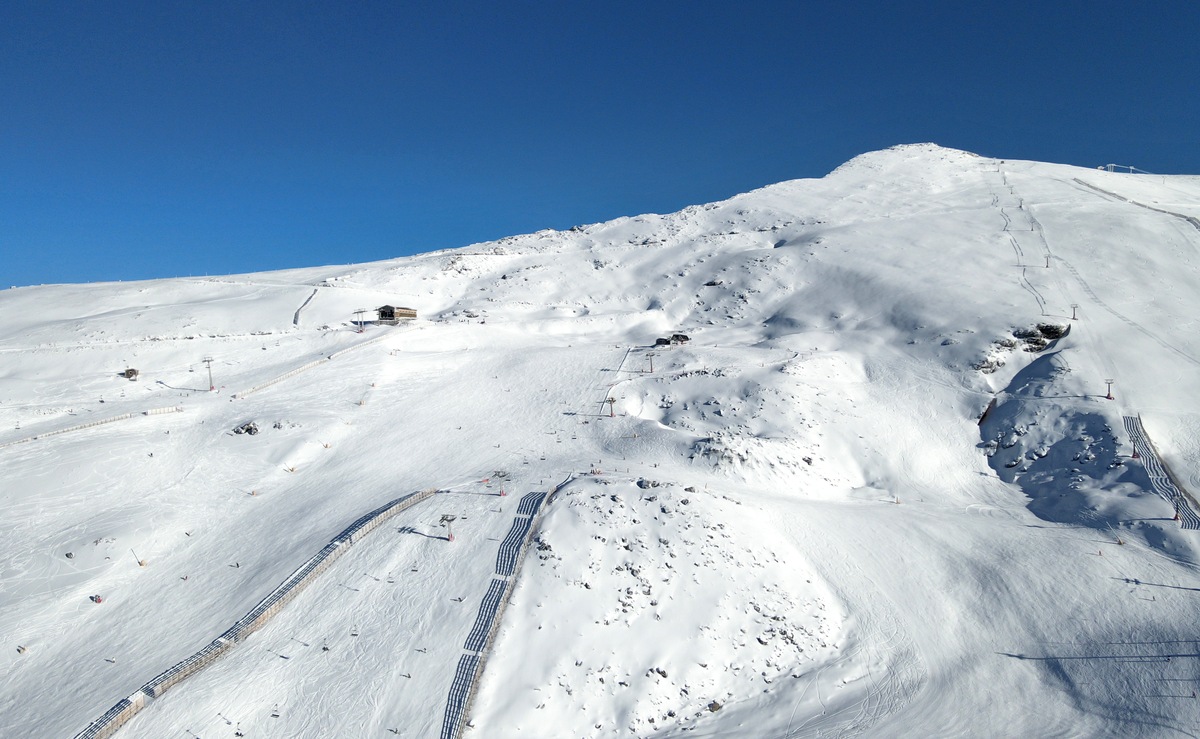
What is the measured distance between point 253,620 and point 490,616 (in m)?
8.28

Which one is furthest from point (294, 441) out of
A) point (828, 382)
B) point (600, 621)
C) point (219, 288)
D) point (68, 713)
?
point (219, 288)

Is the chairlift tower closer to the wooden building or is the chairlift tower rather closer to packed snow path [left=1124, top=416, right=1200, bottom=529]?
packed snow path [left=1124, top=416, right=1200, bottom=529]

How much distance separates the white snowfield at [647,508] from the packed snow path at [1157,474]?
7.1 inches

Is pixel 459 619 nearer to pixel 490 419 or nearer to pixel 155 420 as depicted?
pixel 490 419

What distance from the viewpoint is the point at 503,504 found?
28.5m

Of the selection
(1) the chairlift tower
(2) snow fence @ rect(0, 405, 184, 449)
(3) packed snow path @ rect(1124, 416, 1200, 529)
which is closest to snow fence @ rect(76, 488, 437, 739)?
(1) the chairlift tower

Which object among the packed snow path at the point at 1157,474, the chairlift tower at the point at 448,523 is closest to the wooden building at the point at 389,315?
the chairlift tower at the point at 448,523

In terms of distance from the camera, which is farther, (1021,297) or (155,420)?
(1021,297)

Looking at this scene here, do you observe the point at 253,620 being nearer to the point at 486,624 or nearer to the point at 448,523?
the point at 448,523

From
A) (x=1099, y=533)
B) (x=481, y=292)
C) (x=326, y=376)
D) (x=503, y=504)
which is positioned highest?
(x=481, y=292)

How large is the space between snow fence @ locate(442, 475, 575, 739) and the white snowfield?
13 centimetres

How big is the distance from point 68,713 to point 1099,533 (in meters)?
39.0

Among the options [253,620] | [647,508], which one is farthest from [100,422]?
[647,508]

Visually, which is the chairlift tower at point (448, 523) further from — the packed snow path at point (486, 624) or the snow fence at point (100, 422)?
the snow fence at point (100, 422)
